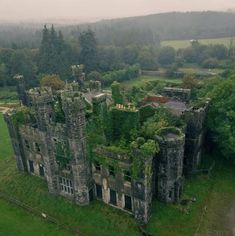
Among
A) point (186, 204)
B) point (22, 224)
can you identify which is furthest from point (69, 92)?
point (186, 204)

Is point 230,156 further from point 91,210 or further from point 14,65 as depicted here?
point 14,65

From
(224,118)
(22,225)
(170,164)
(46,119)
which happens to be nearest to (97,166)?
(46,119)

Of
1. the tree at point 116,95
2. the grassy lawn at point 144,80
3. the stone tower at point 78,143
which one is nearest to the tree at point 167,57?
the grassy lawn at point 144,80

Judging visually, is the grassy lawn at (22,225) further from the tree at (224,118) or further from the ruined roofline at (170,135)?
the tree at (224,118)

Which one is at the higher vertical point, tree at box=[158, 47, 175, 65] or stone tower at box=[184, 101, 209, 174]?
stone tower at box=[184, 101, 209, 174]

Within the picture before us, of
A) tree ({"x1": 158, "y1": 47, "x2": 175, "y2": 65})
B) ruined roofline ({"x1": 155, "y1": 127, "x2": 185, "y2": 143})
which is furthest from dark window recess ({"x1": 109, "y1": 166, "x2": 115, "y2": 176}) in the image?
tree ({"x1": 158, "y1": 47, "x2": 175, "y2": 65})

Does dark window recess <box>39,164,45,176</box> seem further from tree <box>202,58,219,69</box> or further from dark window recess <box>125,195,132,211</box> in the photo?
tree <box>202,58,219,69</box>
